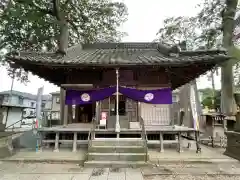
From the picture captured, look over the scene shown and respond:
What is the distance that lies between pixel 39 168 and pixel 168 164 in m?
4.64

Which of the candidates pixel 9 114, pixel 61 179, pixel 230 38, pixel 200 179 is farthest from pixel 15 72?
pixel 230 38

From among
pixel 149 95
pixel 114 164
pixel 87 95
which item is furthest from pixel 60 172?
pixel 149 95

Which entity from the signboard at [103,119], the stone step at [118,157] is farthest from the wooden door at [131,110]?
the stone step at [118,157]

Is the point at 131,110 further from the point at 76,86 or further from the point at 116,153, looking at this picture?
the point at 76,86

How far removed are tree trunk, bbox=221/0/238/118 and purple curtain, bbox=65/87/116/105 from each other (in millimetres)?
9794

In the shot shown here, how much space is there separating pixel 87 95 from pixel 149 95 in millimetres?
3103

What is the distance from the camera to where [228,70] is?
12375 millimetres

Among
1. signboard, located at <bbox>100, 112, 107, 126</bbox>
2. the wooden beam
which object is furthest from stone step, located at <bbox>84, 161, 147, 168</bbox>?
the wooden beam

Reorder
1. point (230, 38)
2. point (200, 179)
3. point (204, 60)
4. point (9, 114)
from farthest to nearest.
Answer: point (9, 114) < point (230, 38) < point (204, 60) < point (200, 179)

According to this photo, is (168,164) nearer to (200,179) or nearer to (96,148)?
(200,179)

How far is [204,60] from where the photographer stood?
272 inches

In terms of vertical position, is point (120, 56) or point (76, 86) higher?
point (120, 56)

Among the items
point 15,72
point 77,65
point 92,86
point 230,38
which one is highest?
point 230,38

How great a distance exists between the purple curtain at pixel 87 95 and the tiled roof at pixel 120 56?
4.50 ft
